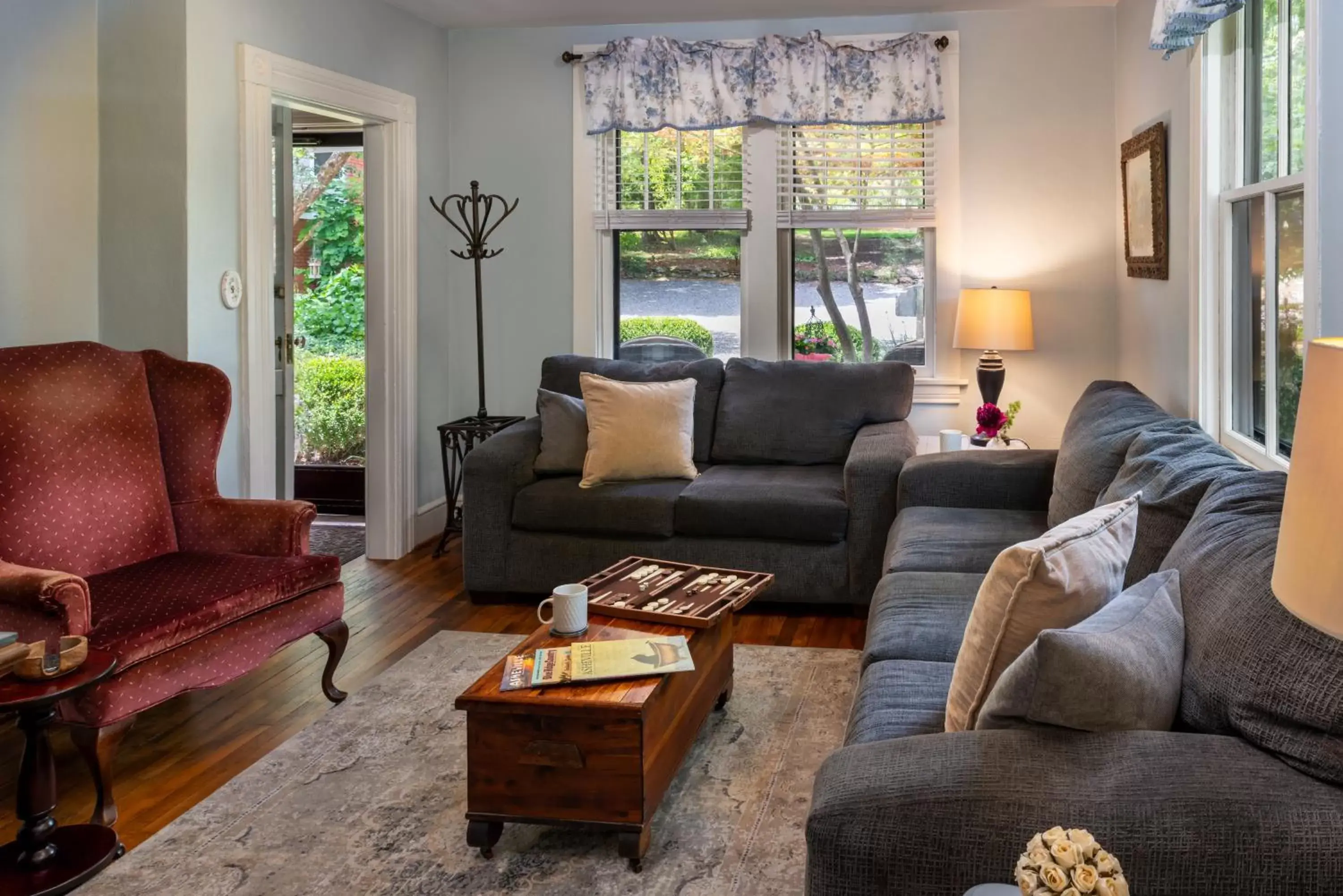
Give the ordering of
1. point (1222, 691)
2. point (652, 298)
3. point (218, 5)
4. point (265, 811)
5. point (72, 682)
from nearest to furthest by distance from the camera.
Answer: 1. point (1222, 691)
2. point (72, 682)
3. point (265, 811)
4. point (218, 5)
5. point (652, 298)

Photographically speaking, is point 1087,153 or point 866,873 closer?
point 866,873

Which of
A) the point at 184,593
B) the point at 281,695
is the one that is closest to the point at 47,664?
the point at 184,593

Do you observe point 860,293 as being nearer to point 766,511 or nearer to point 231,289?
point 766,511

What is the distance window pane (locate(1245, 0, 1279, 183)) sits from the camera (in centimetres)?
338

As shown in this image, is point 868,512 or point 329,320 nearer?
point 868,512

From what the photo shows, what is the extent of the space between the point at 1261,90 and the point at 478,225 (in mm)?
3382

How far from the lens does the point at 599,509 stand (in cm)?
460

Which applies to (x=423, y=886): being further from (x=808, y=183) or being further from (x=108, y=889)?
(x=808, y=183)

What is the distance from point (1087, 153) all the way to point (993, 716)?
428cm

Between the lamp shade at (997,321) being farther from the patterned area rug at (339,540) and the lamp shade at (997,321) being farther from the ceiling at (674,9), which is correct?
the patterned area rug at (339,540)

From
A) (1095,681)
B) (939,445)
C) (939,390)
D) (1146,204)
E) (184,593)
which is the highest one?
(1146,204)

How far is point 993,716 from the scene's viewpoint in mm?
1797

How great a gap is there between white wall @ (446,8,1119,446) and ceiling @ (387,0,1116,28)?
119 millimetres

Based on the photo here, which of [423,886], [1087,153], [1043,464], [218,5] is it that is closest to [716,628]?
[423,886]
